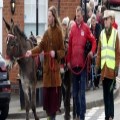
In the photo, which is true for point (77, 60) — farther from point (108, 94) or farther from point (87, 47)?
point (108, 94)

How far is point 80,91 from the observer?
47.2 feet

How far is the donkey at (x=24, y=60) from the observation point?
49.8ft

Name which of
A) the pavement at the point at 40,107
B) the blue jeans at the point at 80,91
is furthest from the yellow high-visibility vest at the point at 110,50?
the pavement at the point at 40,107

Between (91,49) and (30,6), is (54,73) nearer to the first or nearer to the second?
(91,49)

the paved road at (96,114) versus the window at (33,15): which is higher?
the window at (33,15)

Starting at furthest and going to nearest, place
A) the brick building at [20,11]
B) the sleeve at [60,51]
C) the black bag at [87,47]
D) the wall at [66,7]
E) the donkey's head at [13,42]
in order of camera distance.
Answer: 1. the wall at [66,7]
2. the brick building at [20,11]
3. the donkey's head at [13,42]
4. the black bag at [87,47]
5. the sleeve at [60,51]

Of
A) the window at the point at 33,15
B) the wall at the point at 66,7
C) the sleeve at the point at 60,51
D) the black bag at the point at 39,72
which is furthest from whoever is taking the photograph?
the wall at the point at 66,7

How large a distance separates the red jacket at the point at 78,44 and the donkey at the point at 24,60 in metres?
1.41

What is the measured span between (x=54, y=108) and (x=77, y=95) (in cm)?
103

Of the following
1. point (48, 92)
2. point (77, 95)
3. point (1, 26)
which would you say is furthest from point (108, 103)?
point (1, 26)

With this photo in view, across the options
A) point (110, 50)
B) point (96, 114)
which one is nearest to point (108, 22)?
point (110, 50)

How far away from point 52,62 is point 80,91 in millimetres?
1139

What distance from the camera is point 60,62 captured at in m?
14.1

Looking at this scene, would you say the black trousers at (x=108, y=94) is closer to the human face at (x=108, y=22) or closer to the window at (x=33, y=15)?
the human face at (x=108, y=22)
